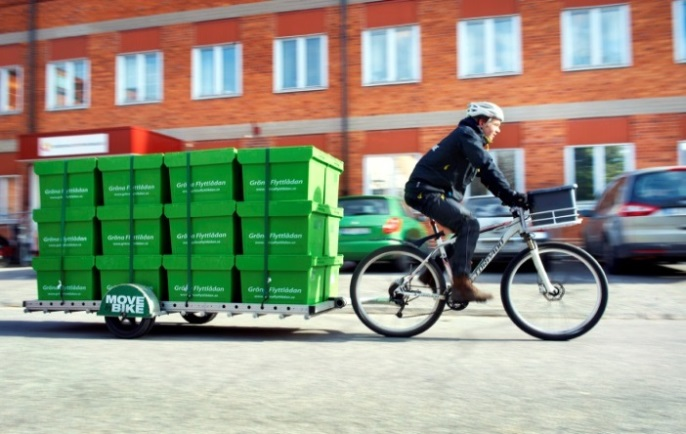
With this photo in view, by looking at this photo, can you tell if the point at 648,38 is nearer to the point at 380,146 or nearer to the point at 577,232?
the point at 577,232

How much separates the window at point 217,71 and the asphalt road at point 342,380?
1259 centimetres

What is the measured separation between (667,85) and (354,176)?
26.6 ft

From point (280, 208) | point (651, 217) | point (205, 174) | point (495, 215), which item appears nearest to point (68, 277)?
point (205, 174)

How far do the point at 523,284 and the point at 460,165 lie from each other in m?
1.20

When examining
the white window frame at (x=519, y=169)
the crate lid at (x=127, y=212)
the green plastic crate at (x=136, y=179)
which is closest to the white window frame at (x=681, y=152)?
the white window frame at (x=519, y=169)

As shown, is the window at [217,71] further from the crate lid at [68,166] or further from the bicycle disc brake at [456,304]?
the bicycle disc brake at [456,304]

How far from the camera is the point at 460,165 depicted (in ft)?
18.6

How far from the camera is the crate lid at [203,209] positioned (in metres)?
5.82

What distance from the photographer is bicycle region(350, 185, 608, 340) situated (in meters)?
5.41

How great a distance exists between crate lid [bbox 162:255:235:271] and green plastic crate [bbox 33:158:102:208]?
1.04 meters

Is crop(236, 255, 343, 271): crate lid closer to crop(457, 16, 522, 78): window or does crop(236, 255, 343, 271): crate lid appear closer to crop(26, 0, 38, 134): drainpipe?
crop(457, 16, 522, 78): window

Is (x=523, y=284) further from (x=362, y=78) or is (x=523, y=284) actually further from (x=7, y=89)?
(x=7, y=89)

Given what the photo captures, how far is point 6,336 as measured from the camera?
6355 mm

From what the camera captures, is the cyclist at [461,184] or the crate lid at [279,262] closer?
the cyclist at [461,184]
